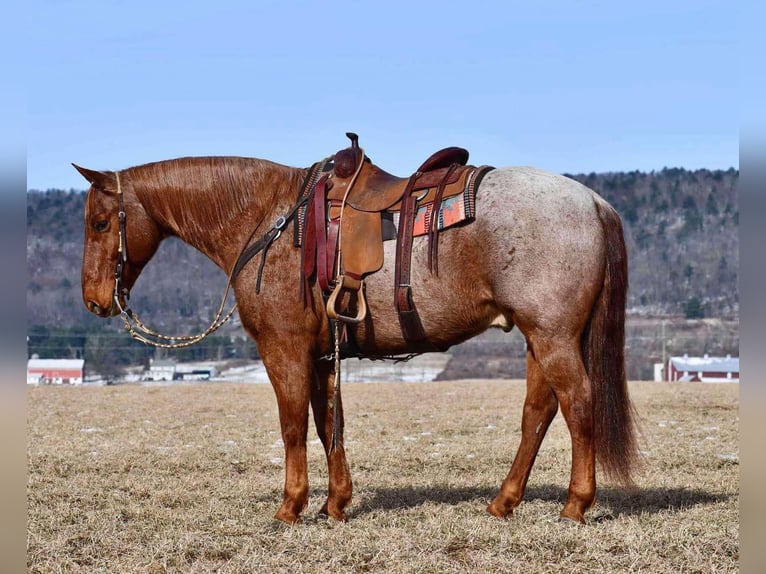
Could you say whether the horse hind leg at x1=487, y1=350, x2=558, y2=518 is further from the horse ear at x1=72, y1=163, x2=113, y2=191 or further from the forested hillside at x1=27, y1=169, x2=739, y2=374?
the forested hillside at x1=27, y1=169, x2=739, y2=374

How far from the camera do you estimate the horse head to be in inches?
220

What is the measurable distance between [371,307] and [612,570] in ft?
7.15

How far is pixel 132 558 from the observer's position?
429cm

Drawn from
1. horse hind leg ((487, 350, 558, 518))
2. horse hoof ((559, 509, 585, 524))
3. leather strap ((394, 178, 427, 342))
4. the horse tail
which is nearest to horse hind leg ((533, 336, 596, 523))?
horse hoof ((559, 509, 585, 524))

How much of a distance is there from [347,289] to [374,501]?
1792mm

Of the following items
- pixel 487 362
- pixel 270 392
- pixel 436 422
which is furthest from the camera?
pixel 487 362

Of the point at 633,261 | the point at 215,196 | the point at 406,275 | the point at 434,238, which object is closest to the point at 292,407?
the point at 406,275

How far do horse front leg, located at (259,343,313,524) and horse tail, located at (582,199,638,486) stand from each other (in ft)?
6.10

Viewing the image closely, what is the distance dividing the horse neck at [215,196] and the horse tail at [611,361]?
2.22 metres

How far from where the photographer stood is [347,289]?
5109mm

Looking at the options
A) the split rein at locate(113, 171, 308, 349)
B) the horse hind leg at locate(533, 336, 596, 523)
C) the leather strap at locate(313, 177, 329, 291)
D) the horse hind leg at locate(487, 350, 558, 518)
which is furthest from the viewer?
the split rein at locate(113, 171, 308, 349)

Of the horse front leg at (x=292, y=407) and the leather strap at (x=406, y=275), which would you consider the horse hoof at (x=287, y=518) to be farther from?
the leather strap at (x=406, y=275)
